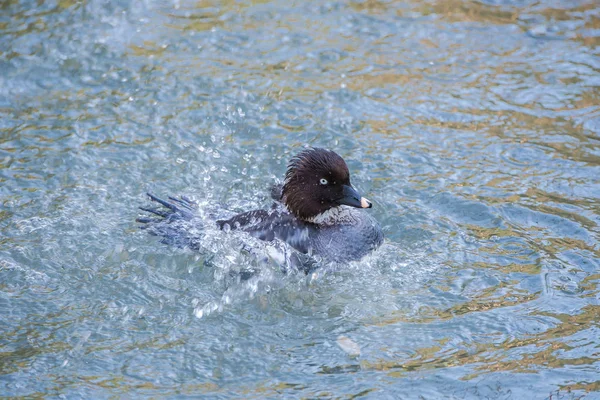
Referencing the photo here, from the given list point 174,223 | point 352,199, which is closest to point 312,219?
point 352,199

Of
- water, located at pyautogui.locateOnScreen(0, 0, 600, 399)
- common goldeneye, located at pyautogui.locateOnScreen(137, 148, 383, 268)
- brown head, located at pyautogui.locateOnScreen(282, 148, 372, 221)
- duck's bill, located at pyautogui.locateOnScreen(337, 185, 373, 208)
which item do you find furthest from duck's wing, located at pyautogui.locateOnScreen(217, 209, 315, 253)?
duck's bill, located at pyautogui.locateOnScreen(337, 185, 373, 208)

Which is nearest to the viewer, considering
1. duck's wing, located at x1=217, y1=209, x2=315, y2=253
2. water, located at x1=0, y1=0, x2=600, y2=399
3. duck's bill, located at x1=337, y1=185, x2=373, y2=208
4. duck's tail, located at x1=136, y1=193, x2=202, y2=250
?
water, located at x1=0, y1=0, x2=600, y2=399

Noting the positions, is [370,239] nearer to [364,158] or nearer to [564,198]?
[364,158]

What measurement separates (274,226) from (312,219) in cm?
41

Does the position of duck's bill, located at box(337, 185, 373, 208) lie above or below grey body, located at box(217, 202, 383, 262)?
above

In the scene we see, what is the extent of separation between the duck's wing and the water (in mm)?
237

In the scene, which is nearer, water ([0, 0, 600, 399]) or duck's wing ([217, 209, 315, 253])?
water ([0, 0, 600, 399])

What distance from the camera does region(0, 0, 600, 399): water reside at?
5.93 m

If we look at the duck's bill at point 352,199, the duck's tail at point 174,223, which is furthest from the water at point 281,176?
the duck's bill at point 352,199

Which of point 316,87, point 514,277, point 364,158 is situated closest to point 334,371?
point 514,277

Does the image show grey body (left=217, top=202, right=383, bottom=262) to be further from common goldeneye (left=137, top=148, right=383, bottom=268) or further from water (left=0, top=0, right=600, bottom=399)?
water (left=0, top=0, right=600, bottom=399)

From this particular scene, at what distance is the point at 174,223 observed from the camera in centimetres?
741

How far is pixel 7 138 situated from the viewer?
8.86 meters

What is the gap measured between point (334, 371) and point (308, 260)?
4.90 ft
